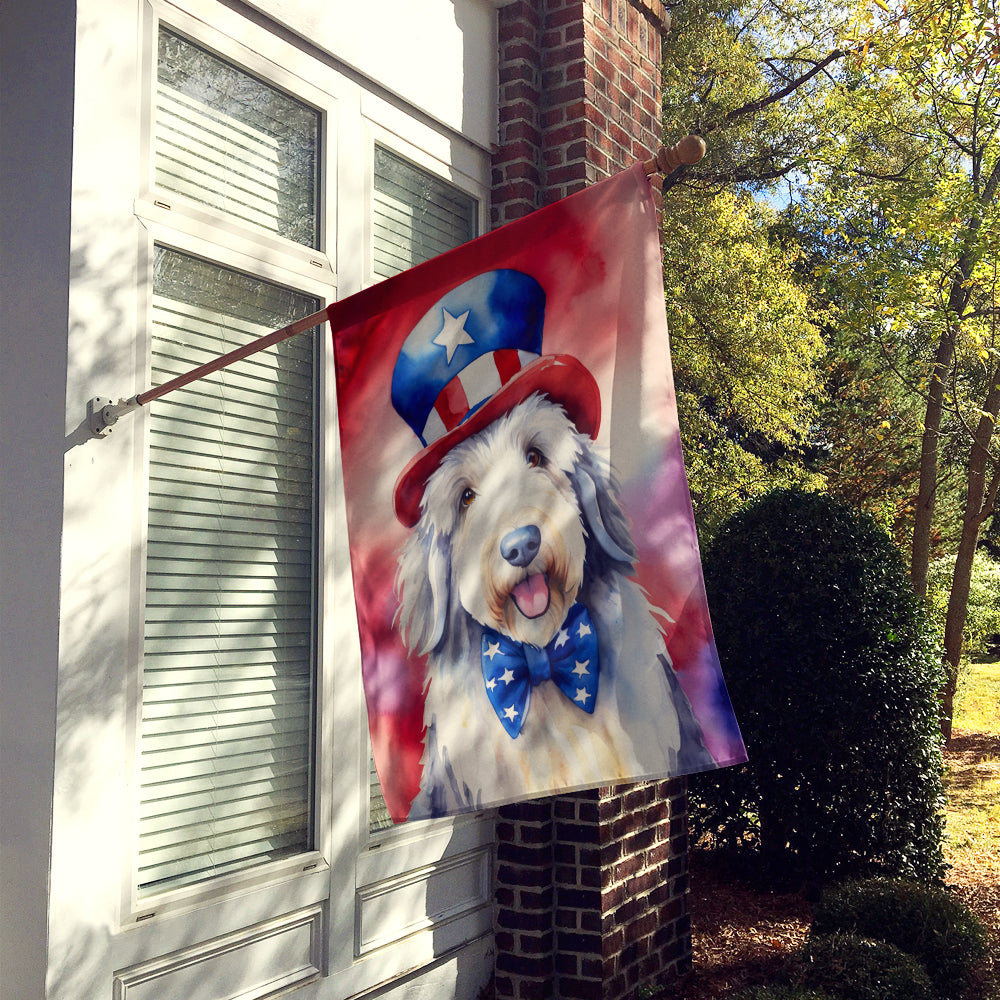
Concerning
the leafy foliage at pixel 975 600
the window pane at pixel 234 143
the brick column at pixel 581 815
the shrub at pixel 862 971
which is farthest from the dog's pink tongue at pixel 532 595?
the leafy foliage at pixel 975 600

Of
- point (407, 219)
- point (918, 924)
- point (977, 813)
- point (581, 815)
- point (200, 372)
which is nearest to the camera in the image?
point (200, 372)

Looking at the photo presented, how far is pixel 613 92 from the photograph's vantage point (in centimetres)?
493

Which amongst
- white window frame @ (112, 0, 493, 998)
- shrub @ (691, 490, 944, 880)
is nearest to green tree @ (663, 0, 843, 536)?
shrub @ (691, 490, 944, 880)

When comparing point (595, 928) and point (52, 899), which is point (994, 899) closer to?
point (595, 928)

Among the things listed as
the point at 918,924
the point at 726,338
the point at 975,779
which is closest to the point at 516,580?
the point at 918,924

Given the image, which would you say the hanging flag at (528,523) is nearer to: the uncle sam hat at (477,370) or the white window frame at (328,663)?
the uncle sam hat at (477,370)

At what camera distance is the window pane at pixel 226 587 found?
3.07 meters

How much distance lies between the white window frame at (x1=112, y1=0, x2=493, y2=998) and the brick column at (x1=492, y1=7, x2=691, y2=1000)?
0.85 ft

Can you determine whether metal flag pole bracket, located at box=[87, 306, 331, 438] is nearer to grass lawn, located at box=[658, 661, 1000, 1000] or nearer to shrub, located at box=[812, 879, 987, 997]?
grass lawn, located at box=[658, 661, 1000, 1000]

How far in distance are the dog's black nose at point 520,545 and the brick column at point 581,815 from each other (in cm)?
227

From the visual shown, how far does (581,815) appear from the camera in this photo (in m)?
4.39

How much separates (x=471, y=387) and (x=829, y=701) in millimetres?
4183

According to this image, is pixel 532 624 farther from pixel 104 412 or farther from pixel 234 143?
pixel 234 143

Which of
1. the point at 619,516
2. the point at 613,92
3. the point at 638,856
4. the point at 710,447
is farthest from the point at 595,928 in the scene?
the point at 710,447
